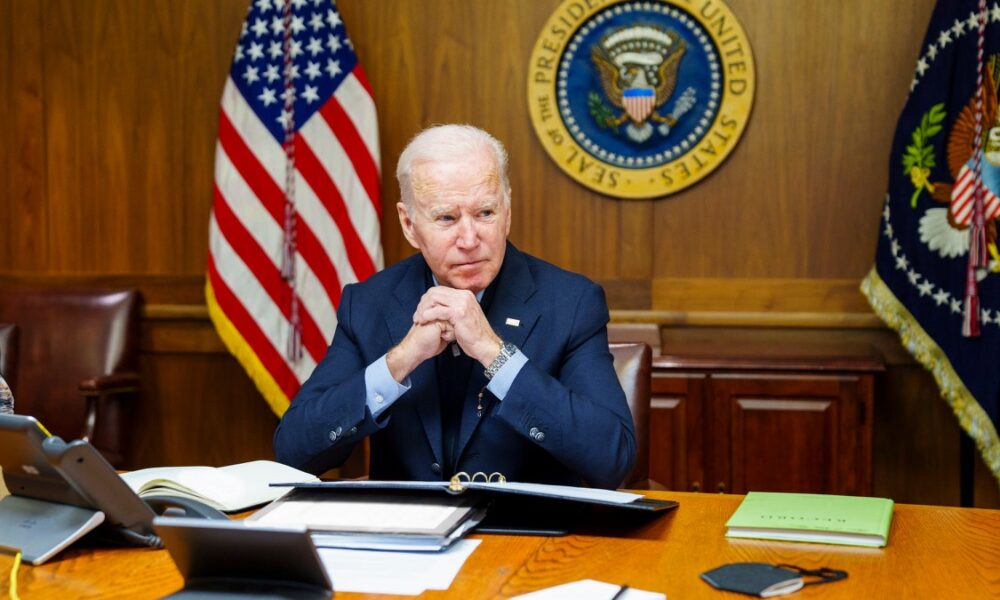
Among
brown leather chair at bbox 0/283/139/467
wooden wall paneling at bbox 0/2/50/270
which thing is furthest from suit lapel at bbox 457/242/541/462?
wooden wall paneling at bbox 0/2/50/270

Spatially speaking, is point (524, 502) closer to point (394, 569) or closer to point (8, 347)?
point (394, 569)

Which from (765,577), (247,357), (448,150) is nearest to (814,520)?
(765,577)

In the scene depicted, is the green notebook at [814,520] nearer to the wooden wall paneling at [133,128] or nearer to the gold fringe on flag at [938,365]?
the gold fringe on flag at [938,365]

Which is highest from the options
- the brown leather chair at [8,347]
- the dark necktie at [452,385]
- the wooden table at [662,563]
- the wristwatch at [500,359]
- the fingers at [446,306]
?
the fingers at [446,306]

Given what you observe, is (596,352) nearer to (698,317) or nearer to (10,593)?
(10,593)

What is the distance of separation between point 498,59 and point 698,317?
1252 mm

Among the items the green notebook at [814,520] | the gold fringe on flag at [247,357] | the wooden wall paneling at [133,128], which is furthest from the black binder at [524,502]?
the wooden wall paneling at [133,128]

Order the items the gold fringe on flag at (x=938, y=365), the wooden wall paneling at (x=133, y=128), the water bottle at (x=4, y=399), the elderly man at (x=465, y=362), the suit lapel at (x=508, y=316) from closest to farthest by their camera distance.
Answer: the water bottle at (x=4, y=399) → the elderly man at (x=465, y=362) → the suit lapel at (x=508, y=316) → the gold fringe on flag at (x=938, y=365) → the wooden wall paneling at (x=133, y=128)

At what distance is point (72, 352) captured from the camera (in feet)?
12.9

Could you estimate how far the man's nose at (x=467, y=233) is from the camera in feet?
6.89

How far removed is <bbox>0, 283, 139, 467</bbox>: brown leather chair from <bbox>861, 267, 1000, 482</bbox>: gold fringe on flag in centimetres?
263

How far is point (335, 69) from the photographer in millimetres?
4074

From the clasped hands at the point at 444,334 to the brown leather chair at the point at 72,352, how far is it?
215 cm

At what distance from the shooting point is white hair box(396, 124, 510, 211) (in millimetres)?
2105
